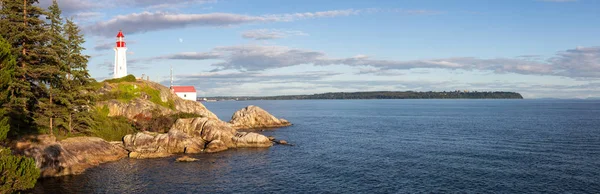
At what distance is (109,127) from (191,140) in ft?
49.9

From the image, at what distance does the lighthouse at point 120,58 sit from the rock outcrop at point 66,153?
1623 inches

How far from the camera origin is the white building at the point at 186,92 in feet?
482

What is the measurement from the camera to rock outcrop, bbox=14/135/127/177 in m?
50.6

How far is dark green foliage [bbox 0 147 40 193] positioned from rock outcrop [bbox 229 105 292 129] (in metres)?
81.5

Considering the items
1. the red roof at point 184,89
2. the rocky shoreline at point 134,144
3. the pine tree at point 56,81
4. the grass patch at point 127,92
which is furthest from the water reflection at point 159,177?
the red roof at point 184,89

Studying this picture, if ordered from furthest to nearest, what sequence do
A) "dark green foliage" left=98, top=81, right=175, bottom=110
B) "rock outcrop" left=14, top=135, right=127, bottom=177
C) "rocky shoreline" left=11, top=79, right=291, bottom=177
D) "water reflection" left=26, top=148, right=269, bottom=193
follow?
"dark green foliage" left=98, top=81, right=175, bottom=110 → "rocky shoreline" left=11, top=79, right=291, bottom=177 → "rock outcrop" left=14, top=135, right=127, bottom=177 → "water reflection" left=26, top=148, right=269, bottom=193

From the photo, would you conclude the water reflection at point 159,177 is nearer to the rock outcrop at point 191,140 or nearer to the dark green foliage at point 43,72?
the rock outcrop at point 191,140

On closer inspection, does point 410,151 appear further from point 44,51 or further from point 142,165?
point 44,51

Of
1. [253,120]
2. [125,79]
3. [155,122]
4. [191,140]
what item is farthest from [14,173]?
[253,120]

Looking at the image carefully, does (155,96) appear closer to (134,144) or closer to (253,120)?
(134,144)

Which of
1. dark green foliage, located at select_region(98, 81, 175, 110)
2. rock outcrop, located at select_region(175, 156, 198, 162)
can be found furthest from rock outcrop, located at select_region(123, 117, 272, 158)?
dark green foliage, located at select_region(98, 81, 175, 110)

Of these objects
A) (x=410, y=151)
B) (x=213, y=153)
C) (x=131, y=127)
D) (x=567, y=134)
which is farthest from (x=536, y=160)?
(x=131, y=127)

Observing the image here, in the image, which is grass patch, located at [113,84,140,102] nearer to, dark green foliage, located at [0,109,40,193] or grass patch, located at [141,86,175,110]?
grass patch, located at [141,86,175,110]

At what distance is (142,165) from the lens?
185 ft
